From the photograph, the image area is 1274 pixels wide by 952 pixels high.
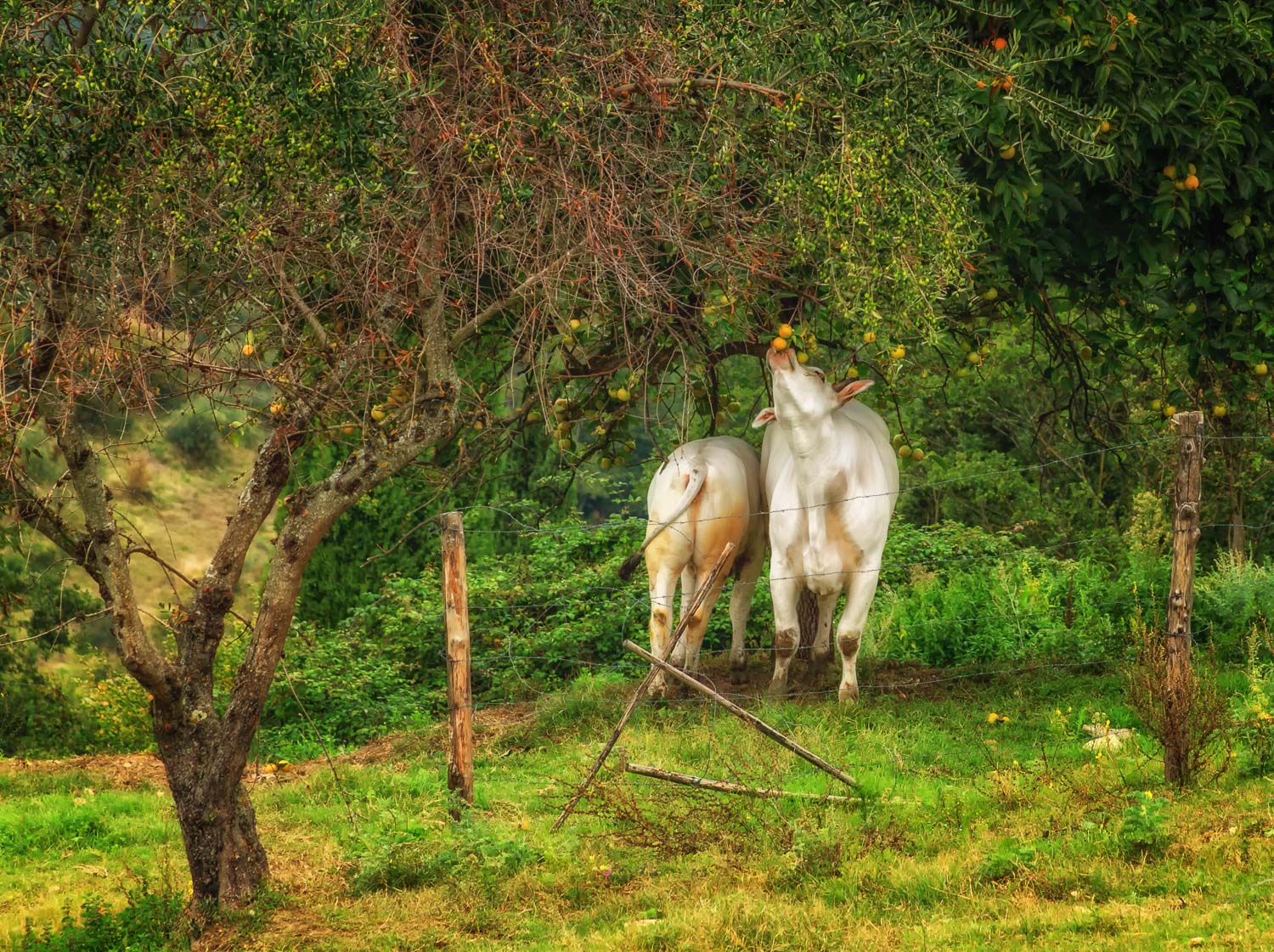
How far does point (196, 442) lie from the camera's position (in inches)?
1182

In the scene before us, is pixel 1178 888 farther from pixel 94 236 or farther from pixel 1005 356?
pixel 1005 356

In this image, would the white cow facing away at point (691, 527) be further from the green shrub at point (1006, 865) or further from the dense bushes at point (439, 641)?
the green shrub at point (1006, 865)

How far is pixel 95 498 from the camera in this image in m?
6.99

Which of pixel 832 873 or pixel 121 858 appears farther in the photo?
pixel 121 858

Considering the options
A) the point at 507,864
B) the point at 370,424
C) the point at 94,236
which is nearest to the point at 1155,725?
the point at 507,864

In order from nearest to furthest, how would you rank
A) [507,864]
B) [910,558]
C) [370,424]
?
[507,864], [370,424], [910,558]

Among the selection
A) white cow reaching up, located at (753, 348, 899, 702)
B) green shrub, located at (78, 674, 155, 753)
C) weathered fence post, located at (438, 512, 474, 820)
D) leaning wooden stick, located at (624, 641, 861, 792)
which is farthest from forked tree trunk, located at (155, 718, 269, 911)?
green shrub, located at (78, 674, 155, 753)

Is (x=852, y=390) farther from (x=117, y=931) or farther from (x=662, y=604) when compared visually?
(x=117, y=931)

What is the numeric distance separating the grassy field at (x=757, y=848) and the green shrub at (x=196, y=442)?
19.8 meters

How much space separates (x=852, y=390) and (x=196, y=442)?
22034 mm

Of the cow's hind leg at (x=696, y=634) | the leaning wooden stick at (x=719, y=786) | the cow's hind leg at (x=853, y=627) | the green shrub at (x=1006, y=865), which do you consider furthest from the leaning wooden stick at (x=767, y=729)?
the cow's hind leg at (x=696, y=634)

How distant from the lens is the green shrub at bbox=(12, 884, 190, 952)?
277 inches

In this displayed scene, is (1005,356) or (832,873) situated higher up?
(1005,356)

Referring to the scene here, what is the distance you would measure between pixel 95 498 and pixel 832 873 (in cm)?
374
